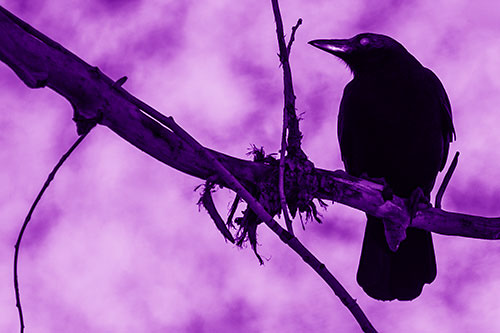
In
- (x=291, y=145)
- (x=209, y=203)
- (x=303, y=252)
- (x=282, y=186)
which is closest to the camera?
(x=303, y=252)

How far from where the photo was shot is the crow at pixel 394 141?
417 cm

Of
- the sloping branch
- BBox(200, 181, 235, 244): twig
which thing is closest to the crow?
the sloping branch

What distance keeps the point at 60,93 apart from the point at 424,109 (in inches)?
109

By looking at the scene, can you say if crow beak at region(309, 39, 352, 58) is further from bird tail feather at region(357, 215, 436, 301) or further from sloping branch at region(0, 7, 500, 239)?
sloping branch at region(0, 7, 500, 239)

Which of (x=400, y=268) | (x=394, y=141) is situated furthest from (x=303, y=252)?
(x=400, y=268)

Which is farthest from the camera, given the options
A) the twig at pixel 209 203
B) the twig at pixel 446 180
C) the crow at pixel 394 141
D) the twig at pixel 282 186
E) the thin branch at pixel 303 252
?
the crow at pixel 394 141

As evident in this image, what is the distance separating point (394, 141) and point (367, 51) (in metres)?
0.79

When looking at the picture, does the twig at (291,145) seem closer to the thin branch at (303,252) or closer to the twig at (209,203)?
the thin branch at (303,252)

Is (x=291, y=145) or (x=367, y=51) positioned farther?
(x=367, y=51)

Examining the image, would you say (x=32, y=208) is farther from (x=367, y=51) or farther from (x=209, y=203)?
(x=367, y=51)

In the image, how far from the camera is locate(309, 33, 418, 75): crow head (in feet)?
14.8

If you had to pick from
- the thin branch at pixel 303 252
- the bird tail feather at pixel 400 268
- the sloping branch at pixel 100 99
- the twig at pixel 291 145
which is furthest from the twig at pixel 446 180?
the thin branch at pixel 303 252

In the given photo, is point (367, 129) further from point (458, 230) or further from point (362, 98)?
point (458, 230)

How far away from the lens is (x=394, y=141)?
13.7 feet
